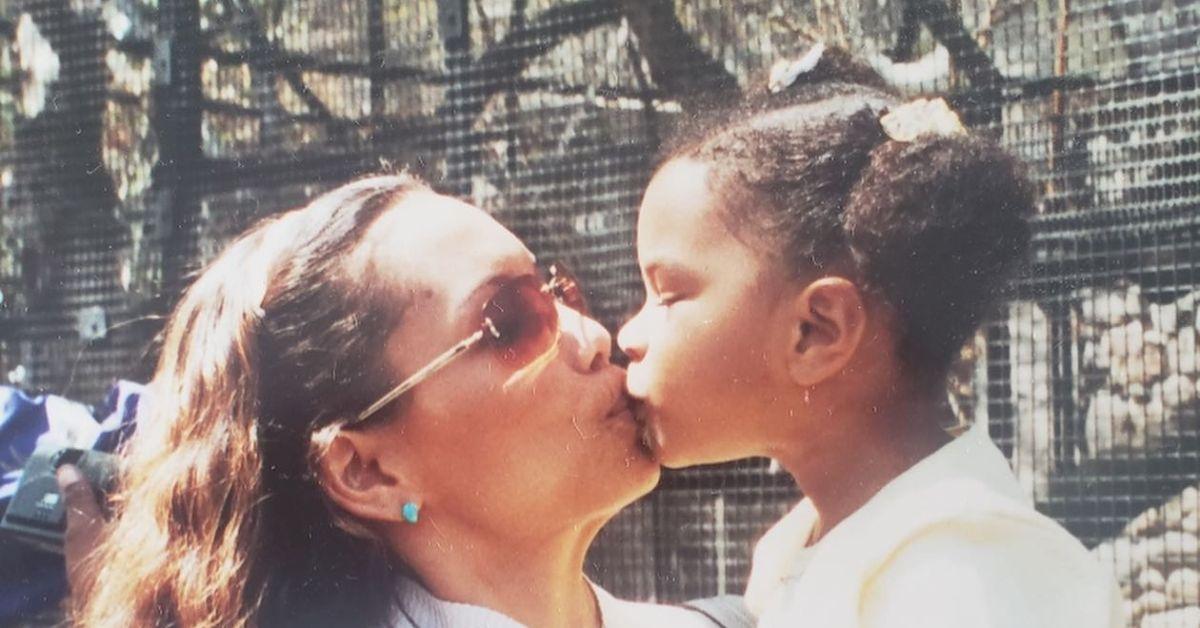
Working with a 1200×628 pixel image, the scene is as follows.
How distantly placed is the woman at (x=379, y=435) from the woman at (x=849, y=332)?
0.26 feet

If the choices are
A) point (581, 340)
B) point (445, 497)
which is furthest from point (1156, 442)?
point (445, 497)

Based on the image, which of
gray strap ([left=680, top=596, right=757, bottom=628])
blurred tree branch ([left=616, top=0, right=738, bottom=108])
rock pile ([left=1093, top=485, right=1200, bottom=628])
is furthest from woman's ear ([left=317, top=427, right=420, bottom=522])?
rock pile ([left=1093, top=485, right=1200, bottom=628])

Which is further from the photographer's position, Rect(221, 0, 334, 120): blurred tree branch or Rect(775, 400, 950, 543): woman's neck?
Rect(221, 0, 334, 120): blurred tree branch

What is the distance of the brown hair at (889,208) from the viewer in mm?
930

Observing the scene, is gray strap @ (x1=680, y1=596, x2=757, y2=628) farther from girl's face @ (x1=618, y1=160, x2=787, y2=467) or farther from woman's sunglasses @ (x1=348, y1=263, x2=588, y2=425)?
woman's sunglasses @ (x1=348, y1=263, x2=588, y2=425)

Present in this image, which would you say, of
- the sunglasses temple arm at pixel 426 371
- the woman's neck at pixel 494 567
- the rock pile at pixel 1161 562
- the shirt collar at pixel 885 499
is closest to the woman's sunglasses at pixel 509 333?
the sunglasses temple arm at pixel 426 371

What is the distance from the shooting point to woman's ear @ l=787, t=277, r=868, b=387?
95 cm

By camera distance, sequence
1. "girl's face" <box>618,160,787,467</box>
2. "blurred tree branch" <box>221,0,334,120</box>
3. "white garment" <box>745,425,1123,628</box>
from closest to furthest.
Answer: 1. "white garment" <box>745,425,1123,628</box>
2. "girl's face" <box>618,160,787,467</box>
3. "blurred tree branch" <box>221,0,334,120</box>

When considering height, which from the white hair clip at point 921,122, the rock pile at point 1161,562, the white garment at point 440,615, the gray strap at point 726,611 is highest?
the white hair clip at point 921,122

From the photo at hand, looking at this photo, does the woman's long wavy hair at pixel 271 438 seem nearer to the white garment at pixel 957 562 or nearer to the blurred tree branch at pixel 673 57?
the blurred tree branch at pixel 673 57

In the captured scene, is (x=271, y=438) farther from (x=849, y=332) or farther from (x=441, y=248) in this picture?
(x=849, y=332)

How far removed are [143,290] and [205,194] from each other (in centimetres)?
14

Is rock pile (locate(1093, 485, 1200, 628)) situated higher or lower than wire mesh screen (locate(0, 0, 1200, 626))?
lower

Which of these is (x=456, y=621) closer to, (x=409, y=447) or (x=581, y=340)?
(x=409, y=447)
